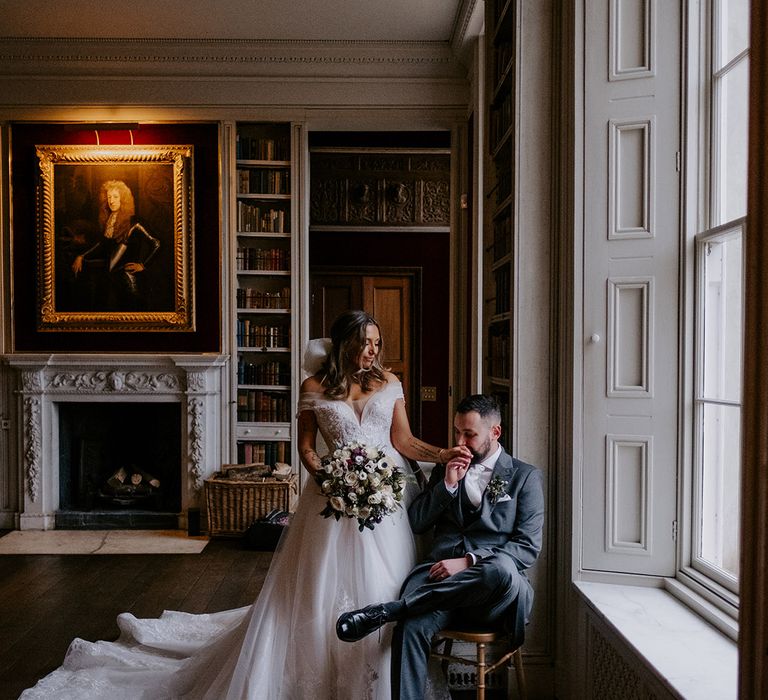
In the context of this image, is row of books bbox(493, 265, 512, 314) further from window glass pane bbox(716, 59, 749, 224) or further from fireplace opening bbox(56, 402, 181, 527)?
fireplace opening bbox(56, 402, 181, 527)

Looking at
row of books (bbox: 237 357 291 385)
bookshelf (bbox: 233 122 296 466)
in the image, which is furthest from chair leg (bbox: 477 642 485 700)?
row of books (bbox: 237 357 291 385)

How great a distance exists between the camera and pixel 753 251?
1473 millimetres

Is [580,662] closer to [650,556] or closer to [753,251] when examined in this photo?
[650,556]

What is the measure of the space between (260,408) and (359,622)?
3812mm

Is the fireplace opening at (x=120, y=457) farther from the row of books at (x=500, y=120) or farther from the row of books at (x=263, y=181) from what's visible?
the row of books at (x=500, y=120)

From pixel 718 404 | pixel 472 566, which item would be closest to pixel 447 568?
pixel 472 566

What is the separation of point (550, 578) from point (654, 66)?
2.08 m

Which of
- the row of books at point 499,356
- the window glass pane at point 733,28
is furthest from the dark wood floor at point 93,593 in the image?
the window glass pane at point 733,28

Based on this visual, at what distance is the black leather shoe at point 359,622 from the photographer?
2.47 metres

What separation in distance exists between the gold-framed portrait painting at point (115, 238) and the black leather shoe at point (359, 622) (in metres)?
4.05

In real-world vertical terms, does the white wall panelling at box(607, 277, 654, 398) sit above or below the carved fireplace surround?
above

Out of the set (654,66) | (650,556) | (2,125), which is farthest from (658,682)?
(2,125)

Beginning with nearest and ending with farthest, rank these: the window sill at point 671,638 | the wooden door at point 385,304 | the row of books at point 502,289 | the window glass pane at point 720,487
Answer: the window sill at point 671,638
the window glass pane at point 720,487
the row of books at point 502,289
the wooden door at point 385,304

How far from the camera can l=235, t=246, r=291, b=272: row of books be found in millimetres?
6125
